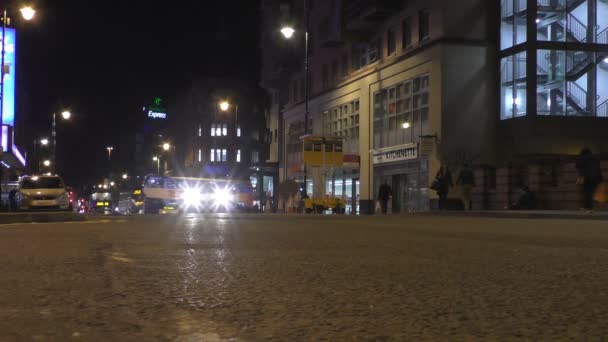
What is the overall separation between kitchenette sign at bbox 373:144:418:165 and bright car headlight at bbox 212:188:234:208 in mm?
9579

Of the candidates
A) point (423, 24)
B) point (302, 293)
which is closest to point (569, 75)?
point (423, 24)

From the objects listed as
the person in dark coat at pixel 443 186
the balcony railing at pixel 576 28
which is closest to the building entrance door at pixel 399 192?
the person in dark coat at pixel 443 186

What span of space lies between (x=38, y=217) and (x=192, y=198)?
43.3 ft

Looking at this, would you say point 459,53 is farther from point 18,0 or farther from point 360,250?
point 360,250

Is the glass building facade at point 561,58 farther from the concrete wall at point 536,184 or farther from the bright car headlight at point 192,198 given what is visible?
the bright car headlight at point 192,198

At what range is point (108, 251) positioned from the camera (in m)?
8.20

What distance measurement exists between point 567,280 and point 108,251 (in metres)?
4.97

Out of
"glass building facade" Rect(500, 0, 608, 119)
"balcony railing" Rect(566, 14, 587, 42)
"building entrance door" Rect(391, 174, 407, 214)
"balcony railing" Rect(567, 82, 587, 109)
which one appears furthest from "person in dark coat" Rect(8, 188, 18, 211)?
"balcony railing" Rect(566, 14, 587, 42)

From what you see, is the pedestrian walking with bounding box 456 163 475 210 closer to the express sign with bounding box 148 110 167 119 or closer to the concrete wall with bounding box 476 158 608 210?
the concrete wall with bounding box 476 158 608 210

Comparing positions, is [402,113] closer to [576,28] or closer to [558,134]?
[558,134]

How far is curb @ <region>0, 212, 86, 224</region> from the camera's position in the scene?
19.2m

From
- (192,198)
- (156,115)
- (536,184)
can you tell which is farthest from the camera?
(156,115)

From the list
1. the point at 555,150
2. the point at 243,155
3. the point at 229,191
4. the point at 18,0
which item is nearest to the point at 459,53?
the point at 555,150

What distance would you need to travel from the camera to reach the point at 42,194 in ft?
92.9
